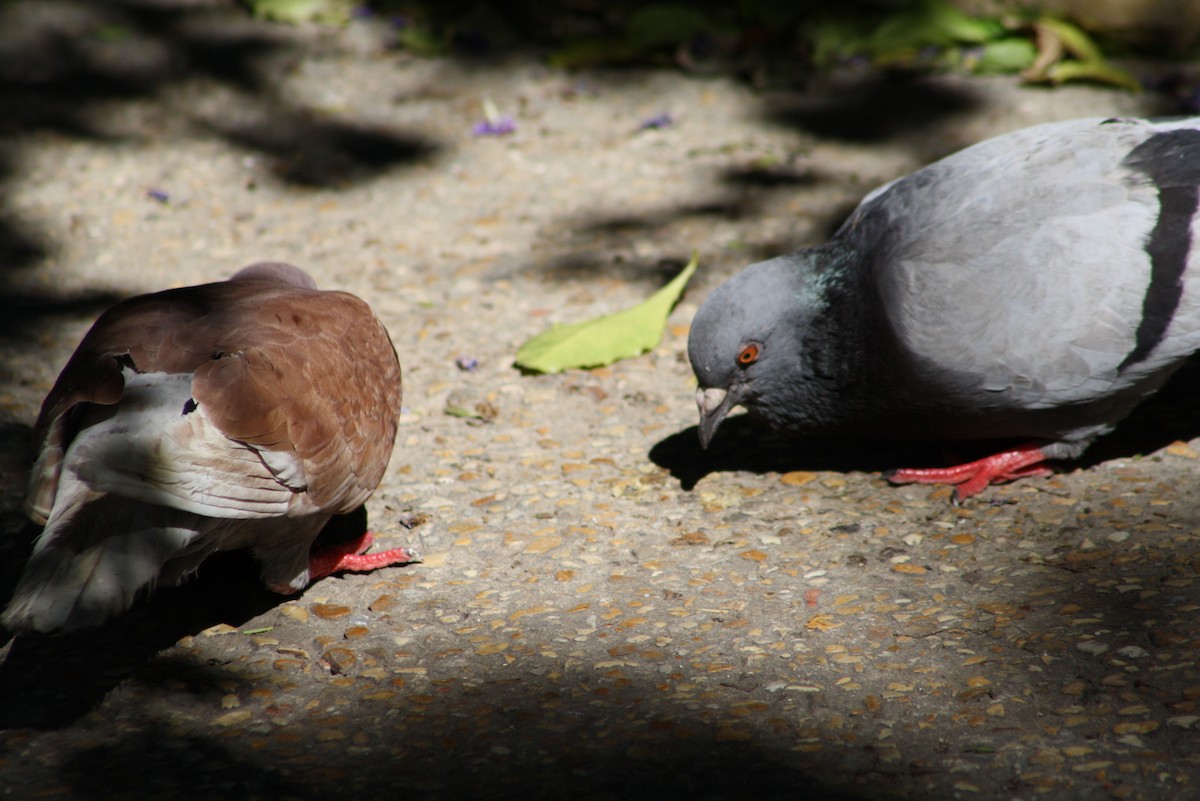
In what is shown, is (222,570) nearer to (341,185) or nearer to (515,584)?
(515,584)

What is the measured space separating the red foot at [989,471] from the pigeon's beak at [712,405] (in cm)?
61

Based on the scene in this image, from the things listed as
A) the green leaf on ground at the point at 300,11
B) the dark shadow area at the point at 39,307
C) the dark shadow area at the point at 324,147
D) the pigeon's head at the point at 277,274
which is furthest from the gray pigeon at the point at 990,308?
the green leaf on ground at the point at 300,11

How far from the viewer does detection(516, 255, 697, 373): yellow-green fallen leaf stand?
447cm

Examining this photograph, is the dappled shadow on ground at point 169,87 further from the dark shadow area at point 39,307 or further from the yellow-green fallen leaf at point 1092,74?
the yellow-green fallen leaf at point 1092,74

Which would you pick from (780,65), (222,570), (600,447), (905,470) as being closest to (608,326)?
(600,447)

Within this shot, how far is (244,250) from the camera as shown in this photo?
5410mm

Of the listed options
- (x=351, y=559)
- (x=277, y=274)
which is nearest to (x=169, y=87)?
(x=277, y=274)

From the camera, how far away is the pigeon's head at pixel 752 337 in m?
3.55

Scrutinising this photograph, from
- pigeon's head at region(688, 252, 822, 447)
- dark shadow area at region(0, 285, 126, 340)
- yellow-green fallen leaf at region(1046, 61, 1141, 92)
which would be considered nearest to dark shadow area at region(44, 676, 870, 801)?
pigeon's head at region(688, 252, 822, 447)

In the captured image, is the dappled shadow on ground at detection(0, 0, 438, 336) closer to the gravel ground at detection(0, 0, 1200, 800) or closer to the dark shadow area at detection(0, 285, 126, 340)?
the gravel ground at detection(0, 0, 1200, 800)

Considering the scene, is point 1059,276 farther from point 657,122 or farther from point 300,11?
point 300,11

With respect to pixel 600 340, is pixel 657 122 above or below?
above

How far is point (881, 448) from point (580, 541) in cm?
120

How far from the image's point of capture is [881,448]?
3982mm
